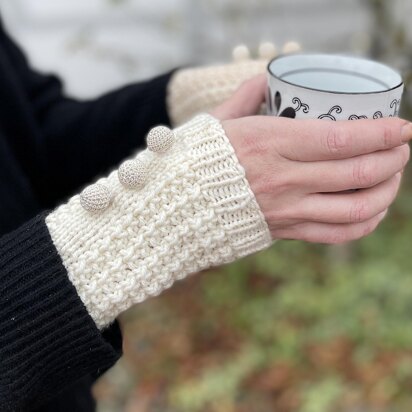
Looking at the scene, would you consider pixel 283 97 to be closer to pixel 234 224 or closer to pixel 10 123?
pixel 234 224

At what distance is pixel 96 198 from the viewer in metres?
0.70

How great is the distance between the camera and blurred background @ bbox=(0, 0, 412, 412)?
2.07 meters

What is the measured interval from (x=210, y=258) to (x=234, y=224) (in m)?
0.06

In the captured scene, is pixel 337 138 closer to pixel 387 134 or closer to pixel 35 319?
pixel 387 134

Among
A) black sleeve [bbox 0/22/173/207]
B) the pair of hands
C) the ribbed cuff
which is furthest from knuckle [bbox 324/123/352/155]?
black sleeve [bbox 0/22/173/207]

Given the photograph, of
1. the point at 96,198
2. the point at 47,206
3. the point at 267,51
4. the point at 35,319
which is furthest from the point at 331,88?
the point at 47,206

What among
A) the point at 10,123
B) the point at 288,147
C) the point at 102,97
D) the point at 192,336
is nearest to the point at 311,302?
the point at 192,336

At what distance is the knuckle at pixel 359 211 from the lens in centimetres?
70

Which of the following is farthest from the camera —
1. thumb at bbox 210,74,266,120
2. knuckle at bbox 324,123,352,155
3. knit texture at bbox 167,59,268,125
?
knit texture at bbox 167,59,268,125

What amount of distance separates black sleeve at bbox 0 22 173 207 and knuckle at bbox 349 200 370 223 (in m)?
0.48

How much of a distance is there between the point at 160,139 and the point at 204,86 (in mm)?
313

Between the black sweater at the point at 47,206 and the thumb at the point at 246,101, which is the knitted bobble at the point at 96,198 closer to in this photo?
the black sweater at the point at 47,206

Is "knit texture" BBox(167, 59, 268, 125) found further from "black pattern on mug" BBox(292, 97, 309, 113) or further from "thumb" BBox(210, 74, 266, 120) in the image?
"black pattern on mug" BBox(292, 97, 309, 113)

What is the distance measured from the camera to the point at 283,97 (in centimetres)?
71
